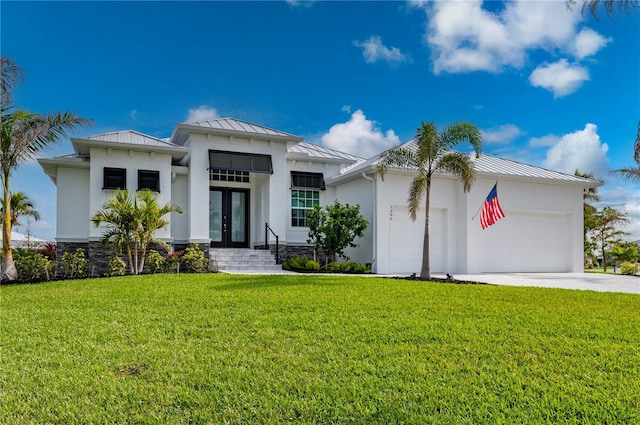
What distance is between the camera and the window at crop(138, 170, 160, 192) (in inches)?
619

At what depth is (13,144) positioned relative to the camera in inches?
487

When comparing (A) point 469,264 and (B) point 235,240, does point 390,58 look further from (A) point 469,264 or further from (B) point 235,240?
(B) point 235,240

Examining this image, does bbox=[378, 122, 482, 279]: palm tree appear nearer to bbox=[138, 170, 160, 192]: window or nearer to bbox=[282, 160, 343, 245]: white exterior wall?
bbox=[282, 160, 343, 245]: white exterior wall

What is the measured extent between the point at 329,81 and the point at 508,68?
6458mm

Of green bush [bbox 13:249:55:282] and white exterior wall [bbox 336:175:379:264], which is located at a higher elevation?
white exterior wall [bbox 336:175:379:264]

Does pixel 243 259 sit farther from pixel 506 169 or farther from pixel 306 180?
pixel 506 169

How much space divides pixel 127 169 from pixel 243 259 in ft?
16.9

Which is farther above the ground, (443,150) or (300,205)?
(443,150)

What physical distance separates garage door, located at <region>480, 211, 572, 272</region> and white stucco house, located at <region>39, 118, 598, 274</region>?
0.13ft

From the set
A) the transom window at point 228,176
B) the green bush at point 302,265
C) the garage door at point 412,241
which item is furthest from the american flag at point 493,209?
the transom window at point 228,176

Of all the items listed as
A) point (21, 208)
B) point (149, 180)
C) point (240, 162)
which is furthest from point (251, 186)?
point (21, 208)

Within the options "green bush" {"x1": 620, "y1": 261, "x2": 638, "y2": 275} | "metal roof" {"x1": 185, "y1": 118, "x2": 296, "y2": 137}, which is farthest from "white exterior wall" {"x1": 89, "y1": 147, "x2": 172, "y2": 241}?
"green bush" {"x1": 620, "y1": 261, "x2": 638, "y2": 275}

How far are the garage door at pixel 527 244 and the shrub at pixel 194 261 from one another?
10.1m

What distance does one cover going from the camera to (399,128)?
63.0 ft
